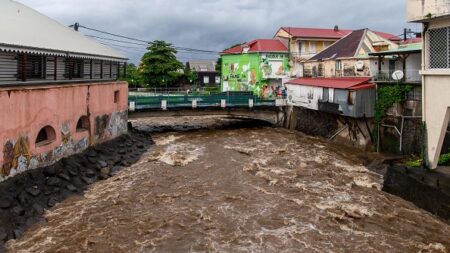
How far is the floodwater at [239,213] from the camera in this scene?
47.8 feet

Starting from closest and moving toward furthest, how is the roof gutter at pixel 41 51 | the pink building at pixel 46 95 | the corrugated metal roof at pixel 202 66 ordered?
the roof gutter at pixel 41 51
the pink building at pixel 46 95
the corrugated metal roof at pixel 202 66

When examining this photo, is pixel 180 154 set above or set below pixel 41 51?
below

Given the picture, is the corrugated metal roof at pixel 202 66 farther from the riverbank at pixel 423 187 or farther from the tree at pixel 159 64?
the riverbank at pixel 423 187

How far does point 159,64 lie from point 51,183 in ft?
142

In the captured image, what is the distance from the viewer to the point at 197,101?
40.3 m

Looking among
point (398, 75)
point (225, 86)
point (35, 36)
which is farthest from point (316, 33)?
point (35, 36)

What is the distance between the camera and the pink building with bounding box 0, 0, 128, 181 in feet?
60.0

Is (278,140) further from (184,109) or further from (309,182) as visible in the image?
(309,182)

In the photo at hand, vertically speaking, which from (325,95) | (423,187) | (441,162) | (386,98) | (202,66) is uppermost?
(202,66)

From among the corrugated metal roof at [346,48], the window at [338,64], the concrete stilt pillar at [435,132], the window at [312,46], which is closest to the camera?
the concrete stilt pillar at [435,132]

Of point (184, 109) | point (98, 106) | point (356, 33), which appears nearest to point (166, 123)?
point (184, 109)

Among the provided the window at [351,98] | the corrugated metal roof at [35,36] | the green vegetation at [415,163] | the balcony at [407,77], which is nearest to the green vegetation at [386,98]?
the balcony at [407,77]

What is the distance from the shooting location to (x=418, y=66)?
28500mm

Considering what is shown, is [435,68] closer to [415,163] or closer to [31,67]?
[415,163]
